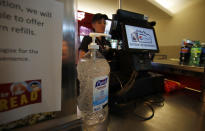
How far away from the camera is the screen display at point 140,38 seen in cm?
60

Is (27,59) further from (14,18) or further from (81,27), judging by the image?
(81,27)

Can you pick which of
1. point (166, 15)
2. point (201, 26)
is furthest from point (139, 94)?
point (166, 15)

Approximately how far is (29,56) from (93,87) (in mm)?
223

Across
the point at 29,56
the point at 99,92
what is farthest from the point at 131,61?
the point at 29,56

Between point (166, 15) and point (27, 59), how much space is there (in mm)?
2242

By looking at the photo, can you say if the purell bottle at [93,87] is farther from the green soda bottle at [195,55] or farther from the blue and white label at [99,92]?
the green soda bottle at [195,55]

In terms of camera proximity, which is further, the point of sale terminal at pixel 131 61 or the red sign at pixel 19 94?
the point of sale terminal at pixel 131 61

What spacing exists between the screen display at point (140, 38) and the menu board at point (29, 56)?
43 centimetres

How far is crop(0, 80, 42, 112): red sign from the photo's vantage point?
208 mm

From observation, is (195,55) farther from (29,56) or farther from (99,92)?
(29,56)

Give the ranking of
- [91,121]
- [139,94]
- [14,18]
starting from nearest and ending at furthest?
[14,18], [91,121], [139,94]

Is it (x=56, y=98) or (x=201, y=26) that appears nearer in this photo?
(x=56, y=98)

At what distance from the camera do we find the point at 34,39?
23cm

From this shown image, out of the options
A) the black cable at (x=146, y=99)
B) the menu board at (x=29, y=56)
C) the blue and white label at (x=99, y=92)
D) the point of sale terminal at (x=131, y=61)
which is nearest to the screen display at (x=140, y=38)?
the point of sale terminal at (x=131, y=61)
